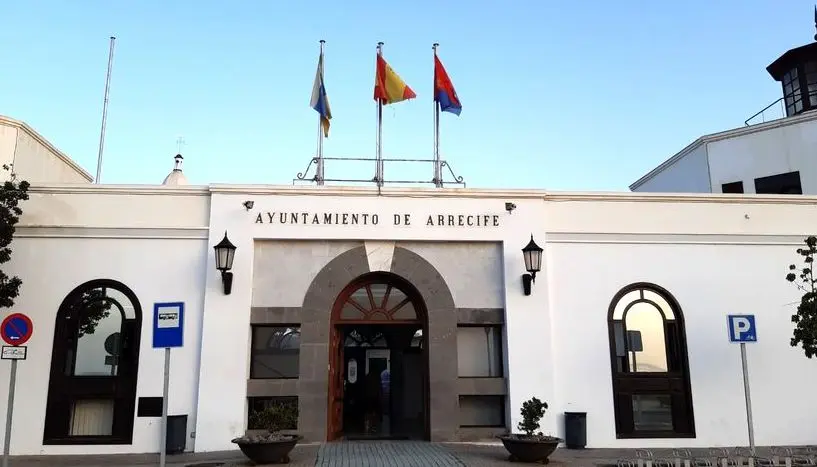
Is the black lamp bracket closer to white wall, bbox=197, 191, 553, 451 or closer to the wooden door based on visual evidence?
white wall, bbox=197, 191, 553, 451

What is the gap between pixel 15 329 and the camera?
10.1 metres

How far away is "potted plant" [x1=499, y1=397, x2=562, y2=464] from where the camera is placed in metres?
10.8

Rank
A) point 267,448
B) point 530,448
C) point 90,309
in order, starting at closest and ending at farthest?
1. point 267,448
2. point 530,448
3. point 90,309

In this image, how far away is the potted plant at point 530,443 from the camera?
10.8m

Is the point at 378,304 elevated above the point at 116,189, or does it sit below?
below

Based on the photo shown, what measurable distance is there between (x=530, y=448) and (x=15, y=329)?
8340 millimetres

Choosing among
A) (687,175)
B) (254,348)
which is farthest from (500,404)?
(687,175)

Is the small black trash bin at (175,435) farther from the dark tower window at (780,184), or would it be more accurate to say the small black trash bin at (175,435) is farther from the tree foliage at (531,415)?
the dark tower window at (780,184)

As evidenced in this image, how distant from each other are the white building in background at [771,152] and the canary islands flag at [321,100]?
36.6 ft

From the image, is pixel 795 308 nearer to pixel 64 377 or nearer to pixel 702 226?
pixel 702 226

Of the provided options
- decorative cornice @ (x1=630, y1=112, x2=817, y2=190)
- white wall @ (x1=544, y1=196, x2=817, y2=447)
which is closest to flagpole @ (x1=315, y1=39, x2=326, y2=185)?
white wall @ (x1=544, y1=196, x2=817, y2=447)

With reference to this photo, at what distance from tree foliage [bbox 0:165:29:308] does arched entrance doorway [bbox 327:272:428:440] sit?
19.5 feet

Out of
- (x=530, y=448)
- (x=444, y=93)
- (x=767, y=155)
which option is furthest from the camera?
(x=767, y=155)

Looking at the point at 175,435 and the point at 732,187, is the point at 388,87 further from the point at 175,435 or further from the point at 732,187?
the point at 732,187
